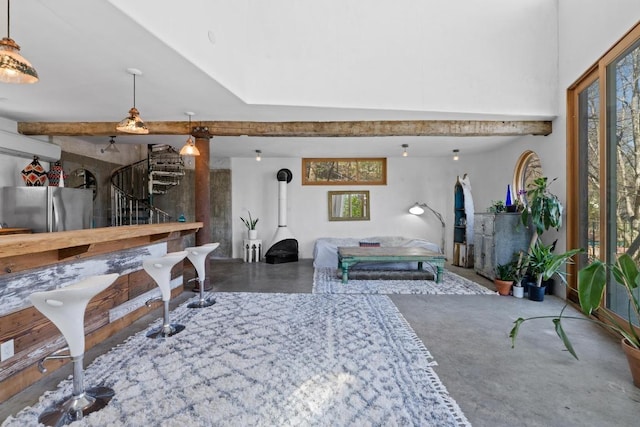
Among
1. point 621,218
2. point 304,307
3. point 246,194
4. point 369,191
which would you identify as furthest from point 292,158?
point 621,218

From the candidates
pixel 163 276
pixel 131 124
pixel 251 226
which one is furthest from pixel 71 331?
pixel 251 226

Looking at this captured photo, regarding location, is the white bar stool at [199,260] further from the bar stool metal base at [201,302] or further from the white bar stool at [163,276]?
the white bar stool at [163,276]

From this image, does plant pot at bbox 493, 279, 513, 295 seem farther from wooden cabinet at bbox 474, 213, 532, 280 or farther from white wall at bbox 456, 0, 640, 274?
white wall at bbox 456, 0, 640, 274

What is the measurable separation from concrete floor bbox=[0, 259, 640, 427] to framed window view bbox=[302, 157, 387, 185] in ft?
13.0

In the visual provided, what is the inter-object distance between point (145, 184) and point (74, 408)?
6.88m

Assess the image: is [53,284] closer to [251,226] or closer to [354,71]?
[354,71]

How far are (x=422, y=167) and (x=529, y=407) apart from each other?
6102 mm

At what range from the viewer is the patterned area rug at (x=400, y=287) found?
4.27 m

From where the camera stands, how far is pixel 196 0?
2691 mm

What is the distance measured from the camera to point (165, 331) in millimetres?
2824

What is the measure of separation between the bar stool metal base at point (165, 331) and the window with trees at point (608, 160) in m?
4.46

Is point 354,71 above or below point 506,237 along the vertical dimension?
above

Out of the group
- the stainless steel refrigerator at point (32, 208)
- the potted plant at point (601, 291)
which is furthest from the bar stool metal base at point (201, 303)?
the potted plant at point (601, 291)

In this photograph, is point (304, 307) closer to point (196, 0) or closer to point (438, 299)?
point (438, 299)
